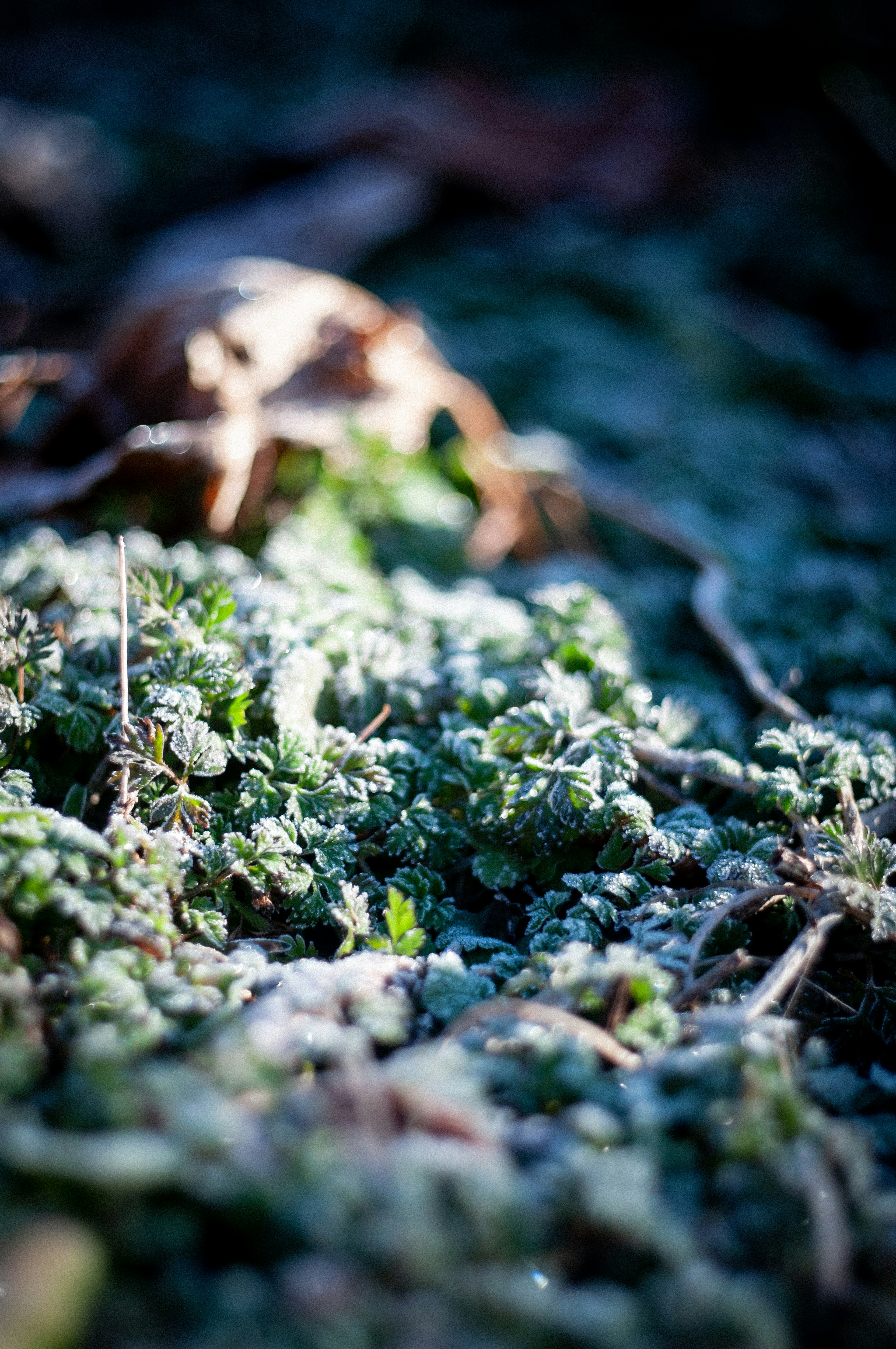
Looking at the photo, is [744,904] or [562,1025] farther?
[744,904]

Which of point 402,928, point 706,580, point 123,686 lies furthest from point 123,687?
point 706,580

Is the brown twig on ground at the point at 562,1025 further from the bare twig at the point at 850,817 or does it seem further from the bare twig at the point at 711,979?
the bare twig at the point at 850,817

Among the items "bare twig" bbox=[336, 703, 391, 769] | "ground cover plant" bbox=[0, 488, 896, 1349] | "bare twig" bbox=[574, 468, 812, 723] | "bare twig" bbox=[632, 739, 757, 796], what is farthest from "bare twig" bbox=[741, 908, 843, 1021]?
"bare twig" bbox=[336, 703, 391, 769]

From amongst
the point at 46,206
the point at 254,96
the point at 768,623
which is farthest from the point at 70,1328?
the point at 254,96

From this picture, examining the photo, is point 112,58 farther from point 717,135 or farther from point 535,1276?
point 535,1276

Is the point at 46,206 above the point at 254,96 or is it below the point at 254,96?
below

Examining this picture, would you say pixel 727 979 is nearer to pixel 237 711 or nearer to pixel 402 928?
pixel 402 928
